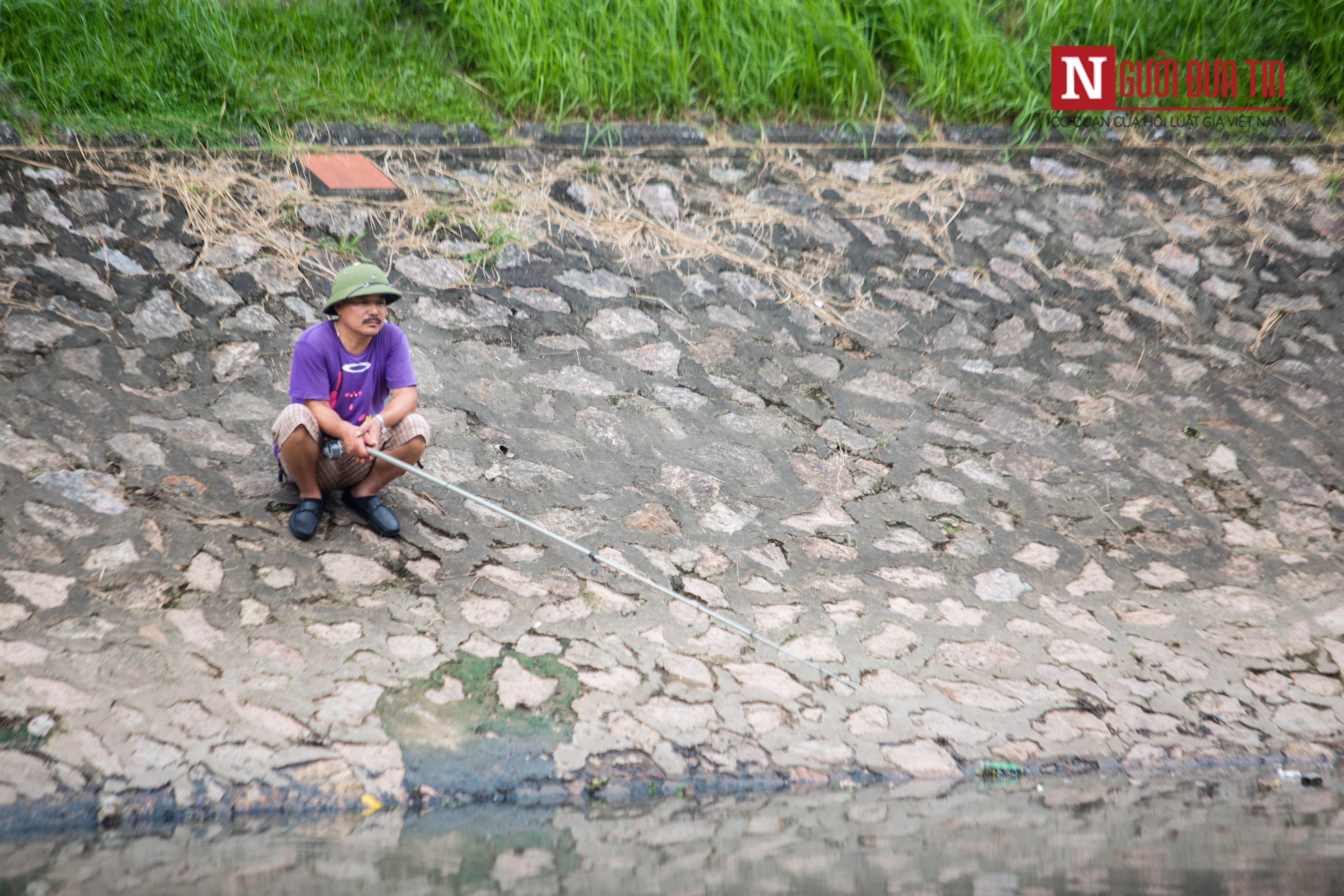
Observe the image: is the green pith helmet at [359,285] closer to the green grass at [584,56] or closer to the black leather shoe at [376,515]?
the black leather shoe at [376,515]

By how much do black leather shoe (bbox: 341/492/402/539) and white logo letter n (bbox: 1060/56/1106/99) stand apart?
6026 mm

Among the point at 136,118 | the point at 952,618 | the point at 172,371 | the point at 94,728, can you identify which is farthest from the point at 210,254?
the point at 952,618

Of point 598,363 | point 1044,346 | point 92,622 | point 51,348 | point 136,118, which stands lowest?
point 92,622

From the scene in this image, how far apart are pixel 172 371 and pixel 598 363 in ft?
6.75

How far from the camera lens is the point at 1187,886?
2.72 meters

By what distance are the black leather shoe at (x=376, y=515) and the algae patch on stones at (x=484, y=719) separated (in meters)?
0.74

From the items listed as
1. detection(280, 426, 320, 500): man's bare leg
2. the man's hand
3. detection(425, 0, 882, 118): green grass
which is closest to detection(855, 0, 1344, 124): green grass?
detection(425, 0, 882, 118): green grass

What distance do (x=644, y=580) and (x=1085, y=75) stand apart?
227 inches

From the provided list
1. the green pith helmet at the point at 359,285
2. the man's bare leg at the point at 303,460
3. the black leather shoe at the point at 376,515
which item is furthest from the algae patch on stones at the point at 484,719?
the green pith helmet at the point at 359,285

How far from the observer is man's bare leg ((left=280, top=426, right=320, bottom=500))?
144 inches

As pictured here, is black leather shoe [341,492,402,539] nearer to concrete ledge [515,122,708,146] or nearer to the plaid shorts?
the plaid shorts

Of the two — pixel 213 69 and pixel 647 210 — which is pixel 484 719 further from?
pixel 213 69

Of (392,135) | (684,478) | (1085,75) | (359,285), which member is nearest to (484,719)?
(359,285)

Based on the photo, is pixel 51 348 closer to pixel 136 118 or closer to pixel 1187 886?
pixel 136 118
